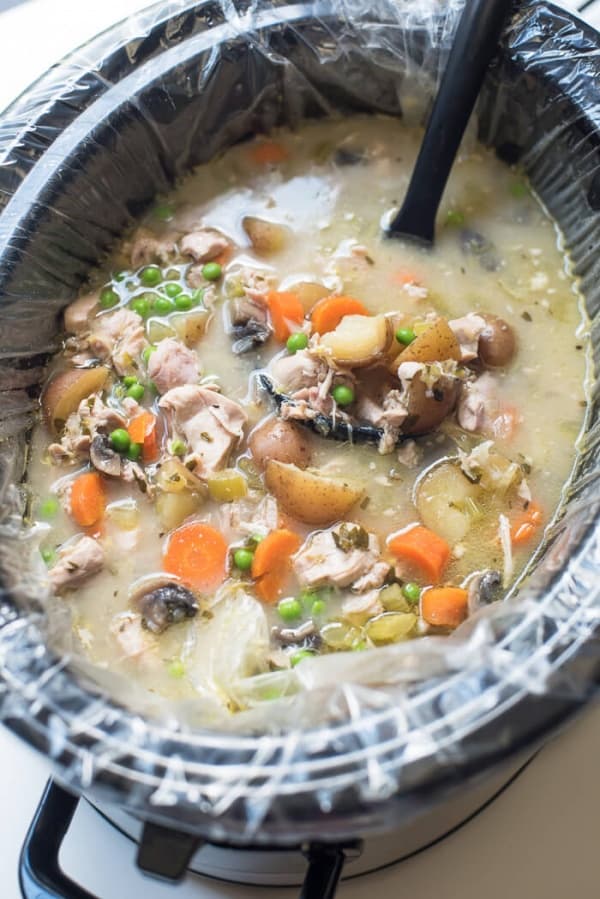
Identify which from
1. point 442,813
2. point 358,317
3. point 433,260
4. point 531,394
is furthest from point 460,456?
point 442,813

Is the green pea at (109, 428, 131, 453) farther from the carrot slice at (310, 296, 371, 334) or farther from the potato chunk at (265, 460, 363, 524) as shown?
the carrot slice at (310, 296, 371, 334)

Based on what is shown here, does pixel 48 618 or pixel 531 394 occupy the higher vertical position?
pixel 531 394

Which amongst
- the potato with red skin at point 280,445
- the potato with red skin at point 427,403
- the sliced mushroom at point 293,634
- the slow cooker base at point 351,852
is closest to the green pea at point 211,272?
the potato with red skin at point 280,445

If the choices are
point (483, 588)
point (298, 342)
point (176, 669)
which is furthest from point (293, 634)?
point (298, 342)

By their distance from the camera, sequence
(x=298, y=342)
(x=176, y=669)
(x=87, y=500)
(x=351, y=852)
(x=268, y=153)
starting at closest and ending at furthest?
1. (x=351, y=852)
2. (x=176, y=669)
3. (x=87, y=500)
4. (x=298, y=342)
5. (x=268, y=153)

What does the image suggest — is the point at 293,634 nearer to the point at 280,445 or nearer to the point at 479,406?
the point at 280,445

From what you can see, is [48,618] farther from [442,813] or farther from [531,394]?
[531,394]

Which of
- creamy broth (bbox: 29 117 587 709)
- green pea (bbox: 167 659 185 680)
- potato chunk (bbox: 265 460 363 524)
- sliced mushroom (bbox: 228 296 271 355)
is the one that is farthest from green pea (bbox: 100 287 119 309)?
green pea (bbox: 167 659 185 680)
